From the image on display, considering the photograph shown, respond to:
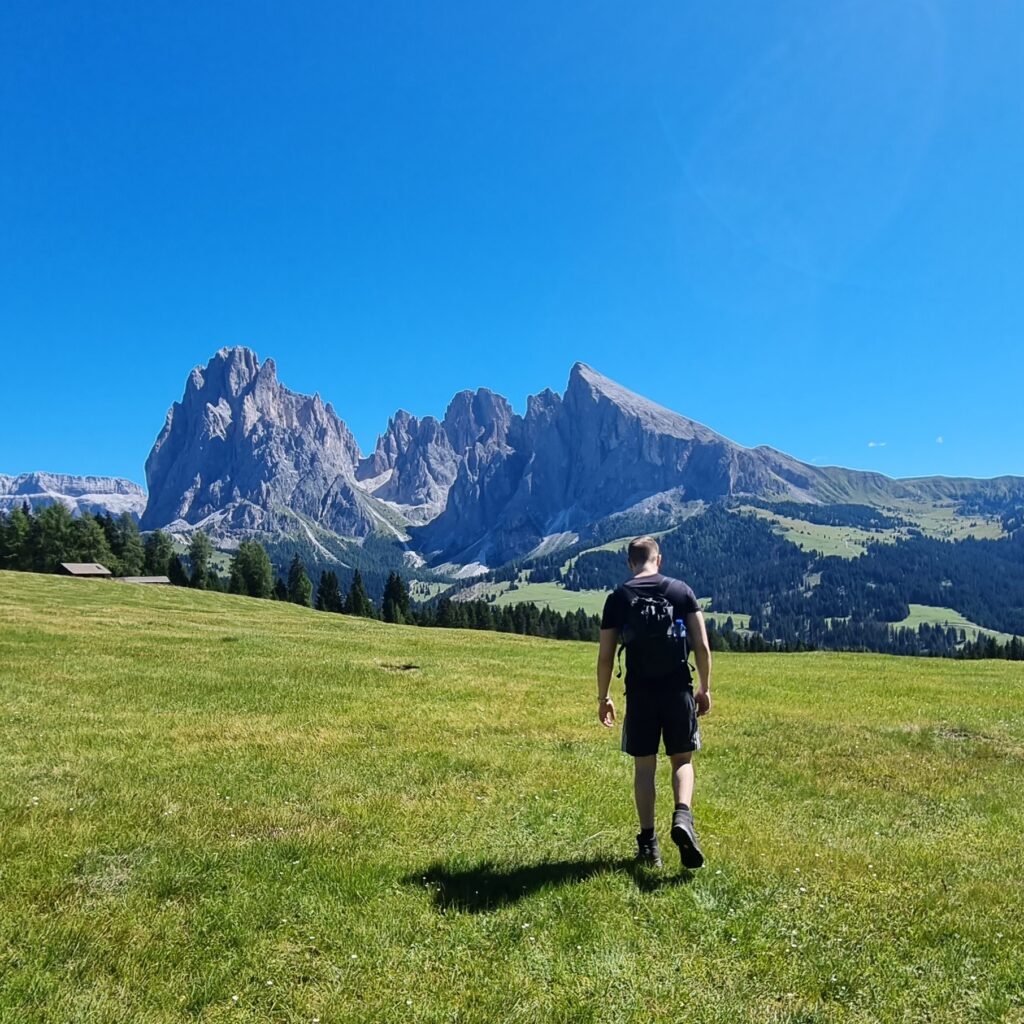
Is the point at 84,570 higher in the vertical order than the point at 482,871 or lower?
higher

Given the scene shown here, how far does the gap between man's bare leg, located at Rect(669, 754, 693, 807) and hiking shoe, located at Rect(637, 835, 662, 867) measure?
615 millimetres

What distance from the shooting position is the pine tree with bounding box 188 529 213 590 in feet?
409

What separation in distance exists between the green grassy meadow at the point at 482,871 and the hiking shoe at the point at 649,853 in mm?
213

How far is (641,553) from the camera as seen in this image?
9539 millimetres

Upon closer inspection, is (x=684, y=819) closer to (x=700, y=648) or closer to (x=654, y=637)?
(x=700, y=648)

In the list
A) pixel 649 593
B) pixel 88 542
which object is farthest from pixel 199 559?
pixel 649 593

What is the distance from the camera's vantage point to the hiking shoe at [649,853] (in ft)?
27.5

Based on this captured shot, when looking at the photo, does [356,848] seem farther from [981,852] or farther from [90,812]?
[981,852]

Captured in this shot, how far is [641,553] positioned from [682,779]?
3019mm

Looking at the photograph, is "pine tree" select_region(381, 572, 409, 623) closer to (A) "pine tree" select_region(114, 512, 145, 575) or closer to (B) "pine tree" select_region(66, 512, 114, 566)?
(A) "pine tree" select_region(114, 512, 145, 575)

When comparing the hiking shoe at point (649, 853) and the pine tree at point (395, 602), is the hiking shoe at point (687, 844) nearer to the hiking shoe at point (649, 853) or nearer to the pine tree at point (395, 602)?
the hiking shoe at point (649, 853)

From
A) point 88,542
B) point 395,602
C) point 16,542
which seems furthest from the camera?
point 395,602

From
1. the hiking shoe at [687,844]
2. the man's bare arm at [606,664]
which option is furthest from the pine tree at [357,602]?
the hiking shoe at [687,844]

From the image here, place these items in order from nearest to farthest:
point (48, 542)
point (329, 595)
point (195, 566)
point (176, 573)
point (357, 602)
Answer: point (48, 542) < point (176, 573) < point (357, 602) < point (329, 595) < point (195, 566)
